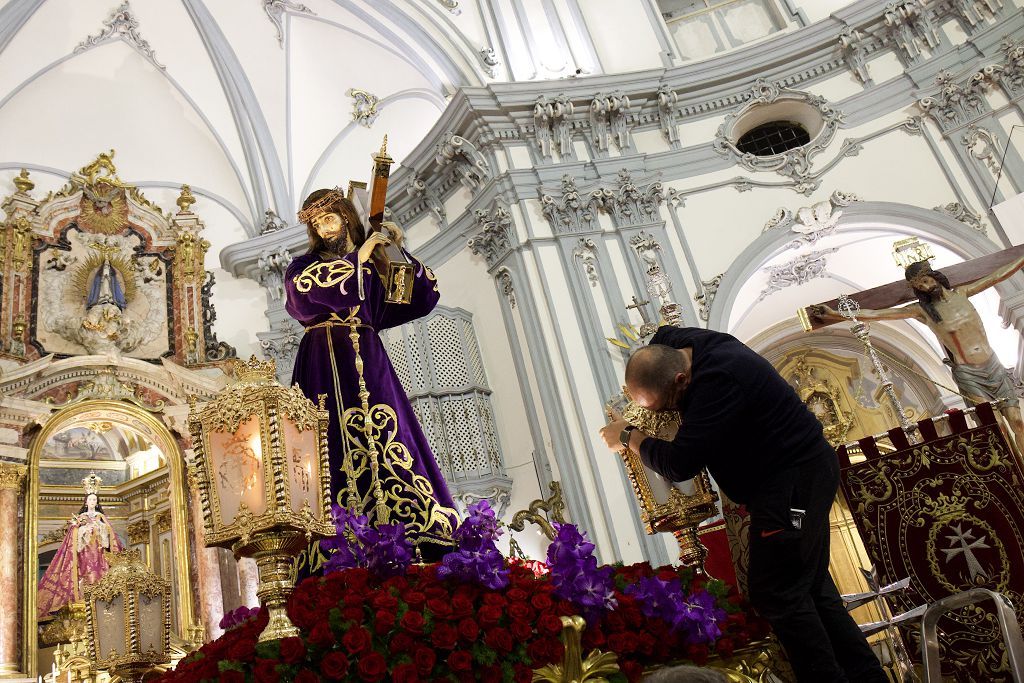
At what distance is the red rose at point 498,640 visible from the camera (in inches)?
94.2

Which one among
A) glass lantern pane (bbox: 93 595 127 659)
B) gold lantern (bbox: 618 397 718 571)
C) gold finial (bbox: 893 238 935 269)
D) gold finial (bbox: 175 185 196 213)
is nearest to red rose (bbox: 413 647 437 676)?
gold lantern (bbox: 618 397 718 571)

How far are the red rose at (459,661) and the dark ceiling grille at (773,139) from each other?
873 cm

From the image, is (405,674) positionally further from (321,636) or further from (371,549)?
(371,549)

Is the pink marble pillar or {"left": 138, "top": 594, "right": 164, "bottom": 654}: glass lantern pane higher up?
the pink marble pillar

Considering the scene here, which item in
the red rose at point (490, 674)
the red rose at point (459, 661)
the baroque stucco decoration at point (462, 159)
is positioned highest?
the baroque stucco decoration at point (462, 159)

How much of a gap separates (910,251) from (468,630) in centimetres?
929

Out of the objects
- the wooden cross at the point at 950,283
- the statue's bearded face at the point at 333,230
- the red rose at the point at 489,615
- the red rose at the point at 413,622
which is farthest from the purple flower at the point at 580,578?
the wooden cross at the point at 950,283

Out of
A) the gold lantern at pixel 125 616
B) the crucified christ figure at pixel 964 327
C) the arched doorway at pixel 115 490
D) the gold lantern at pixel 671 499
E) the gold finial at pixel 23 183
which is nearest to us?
the gold lantern at pixel 671 499

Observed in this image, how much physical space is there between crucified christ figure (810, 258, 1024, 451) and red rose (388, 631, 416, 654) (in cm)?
701

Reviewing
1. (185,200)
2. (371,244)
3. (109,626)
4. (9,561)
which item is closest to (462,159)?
(185,200)

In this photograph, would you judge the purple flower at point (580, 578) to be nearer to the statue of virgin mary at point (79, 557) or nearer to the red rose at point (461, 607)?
the red rose at point (461, 607)

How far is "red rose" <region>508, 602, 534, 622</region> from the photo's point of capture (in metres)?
2.47

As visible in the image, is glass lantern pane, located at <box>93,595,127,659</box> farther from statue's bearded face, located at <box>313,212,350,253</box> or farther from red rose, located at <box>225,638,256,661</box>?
red rose, located at <box>225,638,256,661</box>

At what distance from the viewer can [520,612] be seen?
8.16 ft
